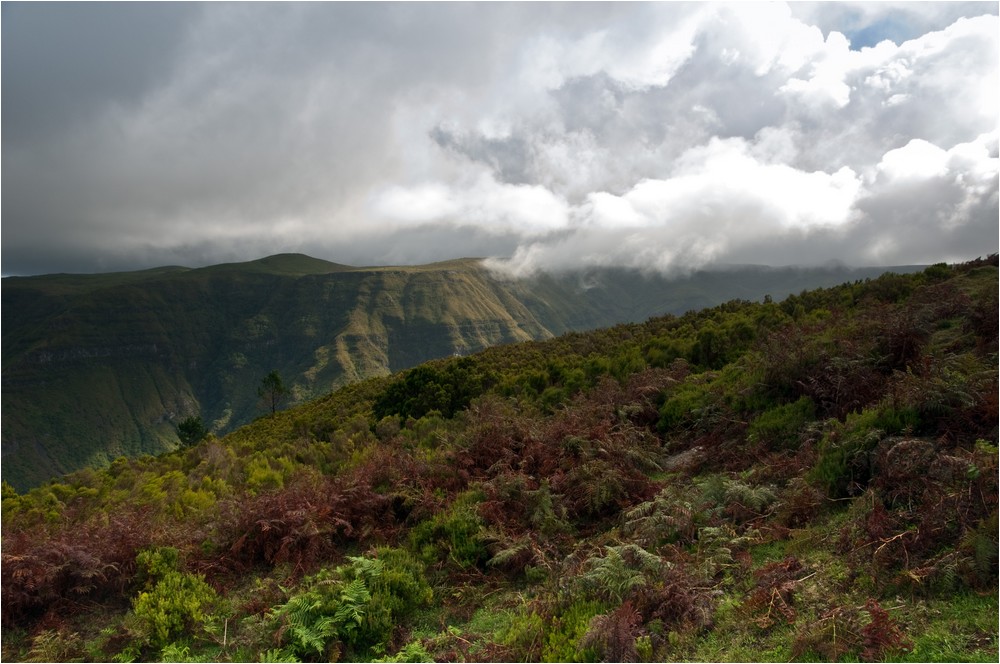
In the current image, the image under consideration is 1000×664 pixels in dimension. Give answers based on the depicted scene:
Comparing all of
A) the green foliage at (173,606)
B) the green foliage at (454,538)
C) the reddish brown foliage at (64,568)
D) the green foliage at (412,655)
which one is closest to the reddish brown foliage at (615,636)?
the green foliage at (412,655)

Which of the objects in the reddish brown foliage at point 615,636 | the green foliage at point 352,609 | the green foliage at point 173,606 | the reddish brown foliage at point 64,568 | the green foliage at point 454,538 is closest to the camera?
the reddish brown foliage at point 615,636

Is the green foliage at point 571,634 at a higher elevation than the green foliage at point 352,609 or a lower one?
higher

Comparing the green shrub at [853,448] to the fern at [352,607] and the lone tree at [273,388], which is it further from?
the lone tree at [273,388]

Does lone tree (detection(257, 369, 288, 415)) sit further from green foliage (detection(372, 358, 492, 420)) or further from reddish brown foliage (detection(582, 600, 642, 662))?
reddish brown foliage (detection(582, 600, 642, 662))

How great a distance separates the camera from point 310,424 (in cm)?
2162

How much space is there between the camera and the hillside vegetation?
4.46 metres

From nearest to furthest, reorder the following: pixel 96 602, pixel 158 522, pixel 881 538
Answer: pixel 881 538 < pixel 96 602 < pixel 158 522

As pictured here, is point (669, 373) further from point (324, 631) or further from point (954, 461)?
point (324, 631)

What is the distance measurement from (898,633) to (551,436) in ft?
23.0

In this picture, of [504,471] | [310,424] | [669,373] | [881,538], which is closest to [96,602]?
[504,471]

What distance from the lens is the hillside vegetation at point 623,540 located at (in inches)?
176

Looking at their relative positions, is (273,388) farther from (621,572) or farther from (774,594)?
(774,594)

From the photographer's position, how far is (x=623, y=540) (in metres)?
6.52

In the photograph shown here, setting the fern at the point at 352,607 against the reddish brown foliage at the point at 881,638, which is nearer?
the reddish brown foliage at the point at 881,638
